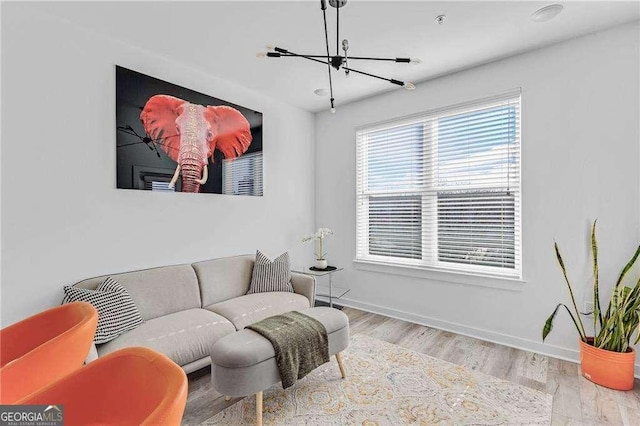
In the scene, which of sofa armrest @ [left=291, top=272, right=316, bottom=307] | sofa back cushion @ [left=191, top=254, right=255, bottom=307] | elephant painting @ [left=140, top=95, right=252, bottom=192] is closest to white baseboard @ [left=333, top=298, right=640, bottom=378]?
sofa armrest @ [left=291, top=272, right=316, bottom=307]

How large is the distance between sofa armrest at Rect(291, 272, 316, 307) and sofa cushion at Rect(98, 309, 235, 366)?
0.91 metres

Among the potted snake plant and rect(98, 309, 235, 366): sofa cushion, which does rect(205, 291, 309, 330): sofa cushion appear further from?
the potted snake plant

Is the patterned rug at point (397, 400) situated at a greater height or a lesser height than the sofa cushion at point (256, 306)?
lesser

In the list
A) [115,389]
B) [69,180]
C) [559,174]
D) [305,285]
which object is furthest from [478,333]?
[69,180]

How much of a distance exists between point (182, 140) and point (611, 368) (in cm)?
389

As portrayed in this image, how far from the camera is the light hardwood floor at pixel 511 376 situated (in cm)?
191

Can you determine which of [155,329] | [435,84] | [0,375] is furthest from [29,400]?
[435,84]

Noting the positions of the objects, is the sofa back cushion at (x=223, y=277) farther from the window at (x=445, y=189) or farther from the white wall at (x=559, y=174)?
the white wall at (x=559, y=174)

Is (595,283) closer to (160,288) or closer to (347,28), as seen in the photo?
(347,28)

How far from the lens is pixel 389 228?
379 centimetres

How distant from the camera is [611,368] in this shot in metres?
2.15

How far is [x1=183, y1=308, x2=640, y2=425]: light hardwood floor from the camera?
1.91 metres

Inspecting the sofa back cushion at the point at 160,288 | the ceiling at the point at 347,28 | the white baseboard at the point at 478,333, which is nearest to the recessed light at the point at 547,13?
the ceiling at the point at 347,28

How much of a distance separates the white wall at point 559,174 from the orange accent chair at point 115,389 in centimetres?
301
